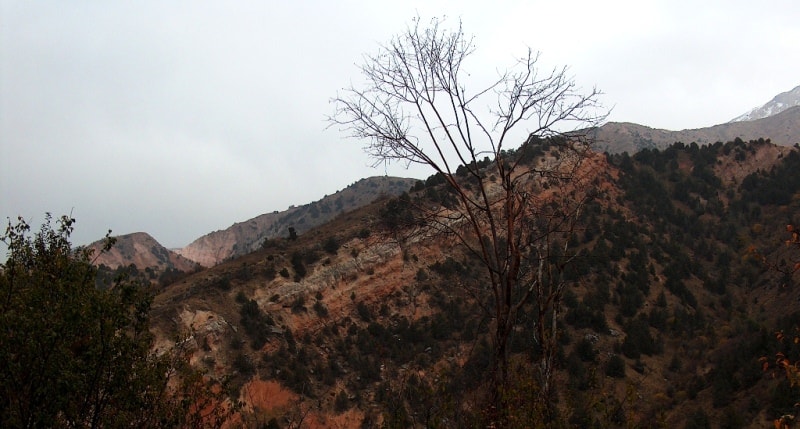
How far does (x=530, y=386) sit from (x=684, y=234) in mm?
34928

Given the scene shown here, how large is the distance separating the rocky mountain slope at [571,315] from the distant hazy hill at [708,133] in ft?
169

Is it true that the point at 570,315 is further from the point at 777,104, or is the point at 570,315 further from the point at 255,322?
the point at 777,104

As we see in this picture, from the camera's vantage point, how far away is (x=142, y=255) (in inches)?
2916

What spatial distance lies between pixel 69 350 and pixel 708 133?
397 feet

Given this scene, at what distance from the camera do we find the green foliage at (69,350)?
15.1 feet

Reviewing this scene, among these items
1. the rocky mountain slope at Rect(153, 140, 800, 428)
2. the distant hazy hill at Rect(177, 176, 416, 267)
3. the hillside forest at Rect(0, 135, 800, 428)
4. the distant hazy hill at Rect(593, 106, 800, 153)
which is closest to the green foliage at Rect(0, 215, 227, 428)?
the hillside forest at Rect(0, 135, 800, 428)

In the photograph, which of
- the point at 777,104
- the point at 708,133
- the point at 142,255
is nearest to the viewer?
the point at 142,255

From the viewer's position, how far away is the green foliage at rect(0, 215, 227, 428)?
181 inches

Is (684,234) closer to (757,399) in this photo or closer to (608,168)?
(608,168)

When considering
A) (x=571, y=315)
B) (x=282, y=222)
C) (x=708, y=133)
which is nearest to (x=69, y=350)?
(x=571, y=315)

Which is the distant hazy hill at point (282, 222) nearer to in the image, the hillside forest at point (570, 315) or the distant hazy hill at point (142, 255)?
the distant hazy hill at point (142, 255)

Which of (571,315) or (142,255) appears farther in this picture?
(142,255)

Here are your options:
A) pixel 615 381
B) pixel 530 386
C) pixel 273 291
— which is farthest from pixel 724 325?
pixel 530 386

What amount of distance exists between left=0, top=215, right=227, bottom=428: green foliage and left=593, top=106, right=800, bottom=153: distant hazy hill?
287 feet
